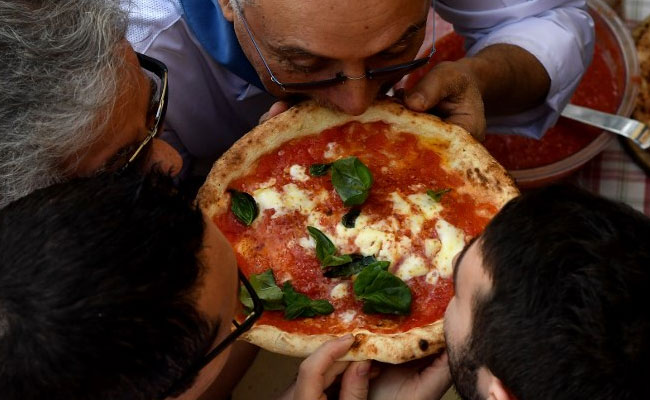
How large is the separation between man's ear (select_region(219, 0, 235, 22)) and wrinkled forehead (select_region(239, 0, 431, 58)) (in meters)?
0.11

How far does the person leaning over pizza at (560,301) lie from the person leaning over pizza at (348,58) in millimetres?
443

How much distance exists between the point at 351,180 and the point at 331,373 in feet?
1.29

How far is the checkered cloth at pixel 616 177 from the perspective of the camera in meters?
2.02

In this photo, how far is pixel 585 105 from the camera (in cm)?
205

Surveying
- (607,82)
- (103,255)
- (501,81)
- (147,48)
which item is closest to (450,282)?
(501,81)

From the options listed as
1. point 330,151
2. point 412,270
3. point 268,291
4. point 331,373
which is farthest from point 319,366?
point 330,151

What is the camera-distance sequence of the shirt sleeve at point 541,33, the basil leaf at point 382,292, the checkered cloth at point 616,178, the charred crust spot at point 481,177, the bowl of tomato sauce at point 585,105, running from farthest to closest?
the checkered cloth at point 616,178, the bowl of tomato sauce at point 585,105, the shirt sleeve at point 541,33, the charred crust spot at point 481,177, the basil leaf at point 382,292

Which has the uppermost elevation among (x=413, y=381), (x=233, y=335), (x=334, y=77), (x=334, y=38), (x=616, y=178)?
(x=334, y=38)

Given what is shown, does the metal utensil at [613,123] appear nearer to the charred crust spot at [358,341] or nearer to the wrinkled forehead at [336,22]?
the wrinkled forehead at [336,22]

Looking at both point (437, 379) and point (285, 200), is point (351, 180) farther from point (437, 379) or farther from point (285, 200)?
point (437, 379)

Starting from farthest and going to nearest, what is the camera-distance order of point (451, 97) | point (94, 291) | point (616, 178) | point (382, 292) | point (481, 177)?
point (616, 178)
point (451, 97)
point (481, 177)
point (382, 292)
point (94, 291)

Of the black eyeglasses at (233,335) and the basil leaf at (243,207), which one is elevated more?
the black eyeglasses at (233,335)

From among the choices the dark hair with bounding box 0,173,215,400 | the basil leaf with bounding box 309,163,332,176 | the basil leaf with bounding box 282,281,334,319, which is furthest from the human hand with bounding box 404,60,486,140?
the dark hair with bounding box 0,173,215,400

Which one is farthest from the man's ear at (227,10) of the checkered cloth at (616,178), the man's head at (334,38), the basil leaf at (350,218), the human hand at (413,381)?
the checkered cloth at (616,178)
